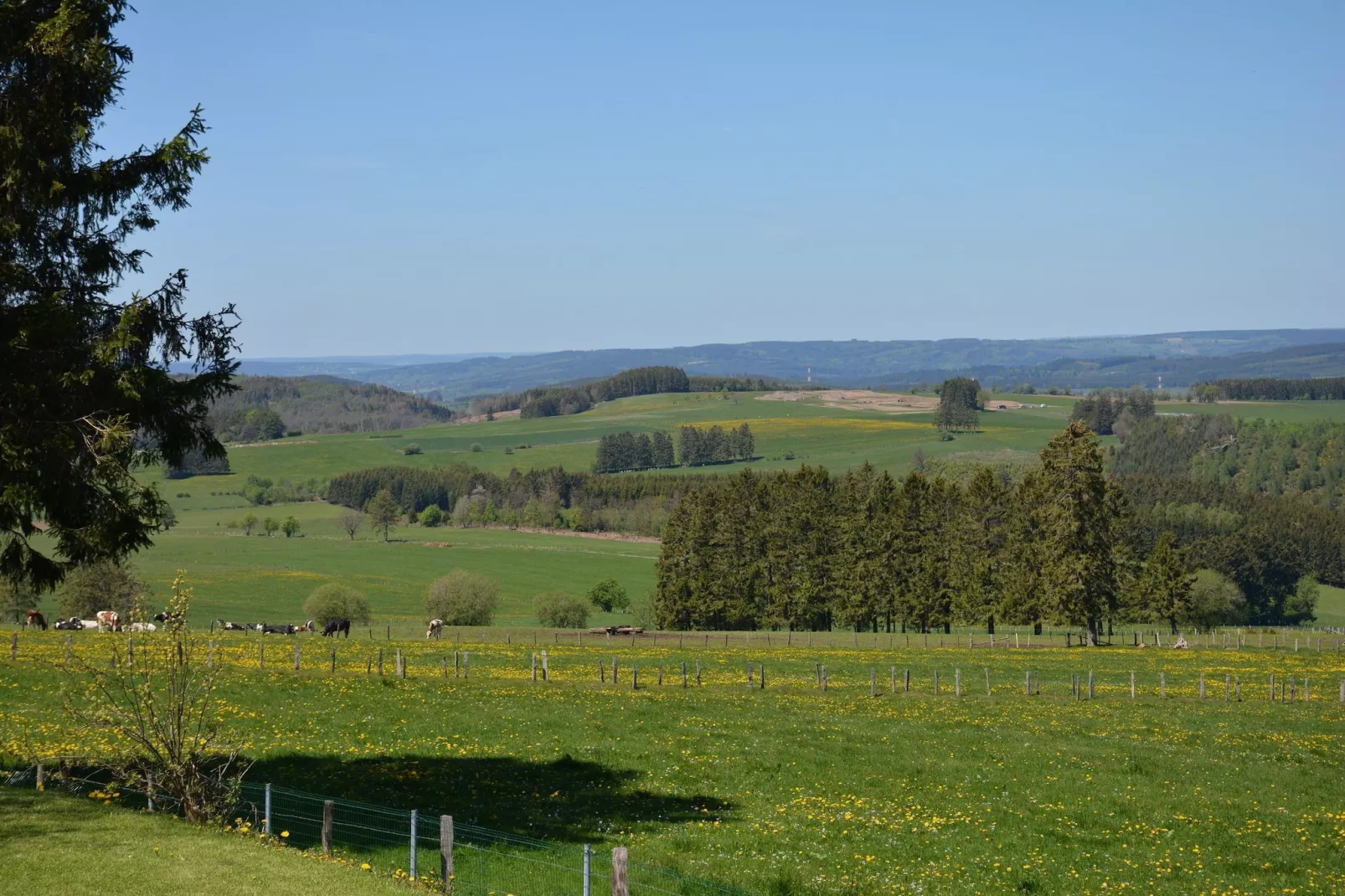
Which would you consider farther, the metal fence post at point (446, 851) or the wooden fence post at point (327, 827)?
the wooden fence post at point (327, 827)

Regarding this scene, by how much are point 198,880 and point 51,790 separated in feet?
22.8

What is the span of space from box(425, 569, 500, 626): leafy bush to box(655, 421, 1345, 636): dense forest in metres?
16.8

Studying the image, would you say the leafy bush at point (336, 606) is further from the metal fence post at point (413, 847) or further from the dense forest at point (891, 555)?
the metal fence post at point (413, 847)

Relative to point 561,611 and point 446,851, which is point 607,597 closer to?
point 561,611

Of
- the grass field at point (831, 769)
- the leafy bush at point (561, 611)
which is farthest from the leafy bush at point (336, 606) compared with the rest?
the grass field at point (831, 769)

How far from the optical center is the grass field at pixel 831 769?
841 inches

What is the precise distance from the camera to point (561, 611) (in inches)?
3770

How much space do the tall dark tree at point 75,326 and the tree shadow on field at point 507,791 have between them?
7.02m

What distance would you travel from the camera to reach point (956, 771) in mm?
29469

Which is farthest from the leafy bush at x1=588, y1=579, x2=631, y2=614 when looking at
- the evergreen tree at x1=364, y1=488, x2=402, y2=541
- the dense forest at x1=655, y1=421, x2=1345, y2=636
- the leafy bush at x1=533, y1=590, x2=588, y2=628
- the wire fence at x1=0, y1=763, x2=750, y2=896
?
the wire fence at x1=0, y1=763, x2=750, y2=896

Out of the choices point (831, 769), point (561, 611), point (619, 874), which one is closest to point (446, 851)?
point (619, 874)

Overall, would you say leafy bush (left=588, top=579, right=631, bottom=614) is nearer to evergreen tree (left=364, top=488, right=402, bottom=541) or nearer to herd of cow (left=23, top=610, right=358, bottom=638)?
herd of cow (left=23, top=610, right=358, bottom=638)

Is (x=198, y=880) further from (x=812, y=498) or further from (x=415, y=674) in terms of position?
(x=812, y=498)

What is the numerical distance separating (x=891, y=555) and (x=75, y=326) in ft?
266
